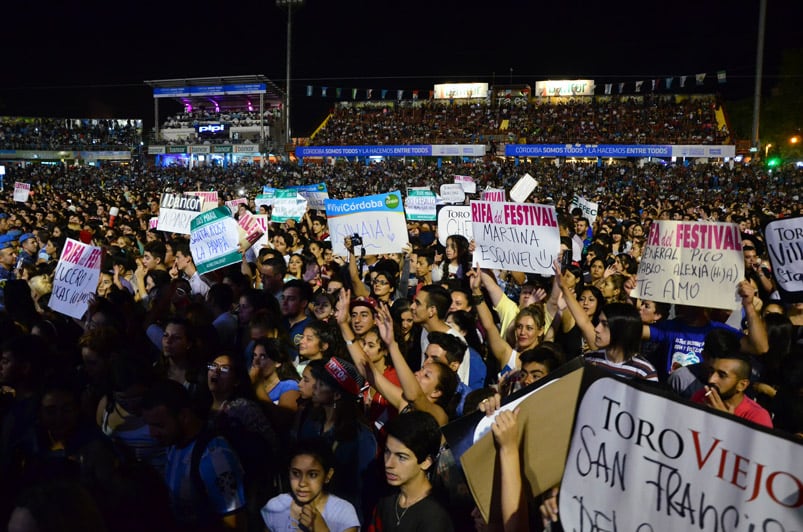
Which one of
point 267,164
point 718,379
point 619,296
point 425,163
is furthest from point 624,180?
point 718,379

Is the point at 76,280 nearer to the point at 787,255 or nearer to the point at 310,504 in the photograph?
the point at 310,504

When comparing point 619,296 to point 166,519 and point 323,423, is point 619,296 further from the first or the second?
point 166,519

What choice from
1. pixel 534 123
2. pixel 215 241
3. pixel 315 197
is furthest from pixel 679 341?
pixel 534 123

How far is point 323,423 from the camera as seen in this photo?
370cm

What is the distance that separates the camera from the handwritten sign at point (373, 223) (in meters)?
7.77

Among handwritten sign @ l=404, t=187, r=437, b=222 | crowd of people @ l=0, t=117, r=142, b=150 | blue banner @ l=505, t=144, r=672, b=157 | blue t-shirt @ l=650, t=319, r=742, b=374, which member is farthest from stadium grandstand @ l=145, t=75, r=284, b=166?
blue t-shirt @ l=650, t=319, r=742, b=374

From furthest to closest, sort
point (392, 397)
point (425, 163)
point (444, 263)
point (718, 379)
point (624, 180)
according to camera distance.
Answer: point (425, 163) → point (624, 180) → point (444, 263) → point (392, 397) → point (718, 379)

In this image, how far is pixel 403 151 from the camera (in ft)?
145

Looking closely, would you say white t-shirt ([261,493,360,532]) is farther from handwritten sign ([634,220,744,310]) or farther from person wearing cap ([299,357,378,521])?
handwritten sign ([634,220,744,310])

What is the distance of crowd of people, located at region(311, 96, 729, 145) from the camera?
44.3 meters

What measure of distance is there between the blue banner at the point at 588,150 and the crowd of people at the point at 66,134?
39620mm

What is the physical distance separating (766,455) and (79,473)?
10.3ft

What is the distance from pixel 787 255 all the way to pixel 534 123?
1862 inches

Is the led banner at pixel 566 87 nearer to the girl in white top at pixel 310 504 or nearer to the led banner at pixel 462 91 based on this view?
the led banner at pixel 462 91
